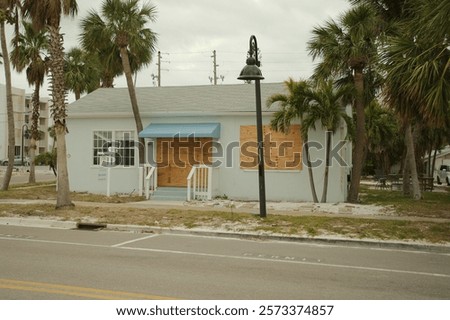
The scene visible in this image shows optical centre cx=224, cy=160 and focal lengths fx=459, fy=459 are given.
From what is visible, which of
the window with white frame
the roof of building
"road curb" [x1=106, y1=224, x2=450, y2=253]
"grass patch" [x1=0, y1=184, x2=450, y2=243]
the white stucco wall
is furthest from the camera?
the window with white frame

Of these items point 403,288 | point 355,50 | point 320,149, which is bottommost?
point 403,288

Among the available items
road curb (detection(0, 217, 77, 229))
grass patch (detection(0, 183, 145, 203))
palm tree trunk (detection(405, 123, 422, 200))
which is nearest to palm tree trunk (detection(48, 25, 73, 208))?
road curb (detection(0, 217, 77, 229))

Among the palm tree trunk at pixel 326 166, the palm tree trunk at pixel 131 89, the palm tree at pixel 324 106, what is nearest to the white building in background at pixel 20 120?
the palm tree trunk at pixel 131 89

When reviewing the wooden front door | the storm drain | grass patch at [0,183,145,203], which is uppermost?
the wooden front door

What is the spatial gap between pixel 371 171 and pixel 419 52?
43.3 meters

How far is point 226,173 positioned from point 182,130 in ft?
7.79

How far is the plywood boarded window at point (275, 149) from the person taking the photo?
1708 centimetres

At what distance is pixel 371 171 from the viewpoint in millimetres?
52281

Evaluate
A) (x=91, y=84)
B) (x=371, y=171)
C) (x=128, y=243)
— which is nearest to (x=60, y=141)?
(x=128, y=243)

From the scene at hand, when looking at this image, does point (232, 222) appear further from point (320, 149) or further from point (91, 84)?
point (91, 84)

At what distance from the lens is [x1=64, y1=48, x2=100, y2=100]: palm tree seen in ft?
93.6

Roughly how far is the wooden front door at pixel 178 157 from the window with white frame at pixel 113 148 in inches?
53.9

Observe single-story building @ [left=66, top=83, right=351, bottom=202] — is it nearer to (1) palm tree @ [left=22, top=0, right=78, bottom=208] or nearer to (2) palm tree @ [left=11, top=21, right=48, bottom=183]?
(1) palm tree @ [left=22, top=0, right=78, bottom=208]

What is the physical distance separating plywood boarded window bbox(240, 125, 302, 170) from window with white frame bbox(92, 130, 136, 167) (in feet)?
15.9
